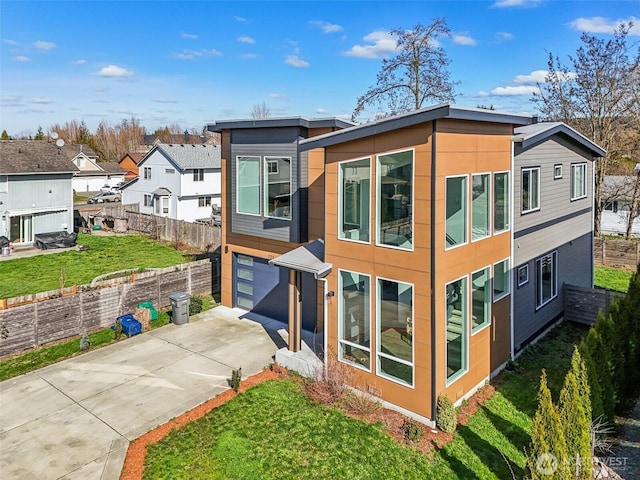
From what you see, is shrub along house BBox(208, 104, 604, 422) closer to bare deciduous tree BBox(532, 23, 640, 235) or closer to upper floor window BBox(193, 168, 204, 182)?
bare deciduous tree BBox(532, 23, 640, 235)

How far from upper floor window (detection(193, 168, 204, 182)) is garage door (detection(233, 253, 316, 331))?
20.9 m

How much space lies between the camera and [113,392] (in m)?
10.3

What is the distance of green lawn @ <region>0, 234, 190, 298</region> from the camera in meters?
18.6

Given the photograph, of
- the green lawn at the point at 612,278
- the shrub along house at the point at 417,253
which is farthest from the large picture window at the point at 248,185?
the green lawn at the point at 612,278

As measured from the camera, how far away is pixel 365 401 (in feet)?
30.6

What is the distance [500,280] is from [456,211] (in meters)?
2.99

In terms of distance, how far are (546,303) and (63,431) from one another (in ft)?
43.3

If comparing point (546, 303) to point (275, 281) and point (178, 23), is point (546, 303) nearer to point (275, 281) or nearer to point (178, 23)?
point (275, 281)

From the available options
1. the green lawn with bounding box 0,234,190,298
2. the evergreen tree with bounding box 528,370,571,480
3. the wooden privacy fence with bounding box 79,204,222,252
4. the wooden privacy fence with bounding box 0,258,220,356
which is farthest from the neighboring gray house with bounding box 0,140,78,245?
the evergreen tree with bounding box 528,370,571,480

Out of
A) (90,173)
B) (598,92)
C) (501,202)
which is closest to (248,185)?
(501,202)

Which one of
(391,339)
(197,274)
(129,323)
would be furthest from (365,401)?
(197,274)

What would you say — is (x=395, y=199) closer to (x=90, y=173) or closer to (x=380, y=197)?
(x=380, y=197)

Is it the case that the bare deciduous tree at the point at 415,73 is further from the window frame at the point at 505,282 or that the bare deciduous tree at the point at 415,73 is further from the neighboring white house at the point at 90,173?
the neighboring white house at the point at 90,173

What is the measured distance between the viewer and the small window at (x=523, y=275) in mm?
12055
